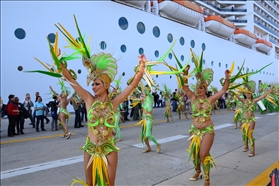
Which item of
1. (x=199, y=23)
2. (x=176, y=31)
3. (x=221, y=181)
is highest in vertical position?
(x=199, y=23)

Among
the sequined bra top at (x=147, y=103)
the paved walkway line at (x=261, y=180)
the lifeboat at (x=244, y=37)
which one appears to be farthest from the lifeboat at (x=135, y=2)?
the lifeboat at (x=244, y=37)

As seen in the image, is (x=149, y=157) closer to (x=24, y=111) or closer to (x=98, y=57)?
(x=98, y=57)

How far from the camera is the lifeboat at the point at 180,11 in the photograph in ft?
70.9

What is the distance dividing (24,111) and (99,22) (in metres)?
8.77

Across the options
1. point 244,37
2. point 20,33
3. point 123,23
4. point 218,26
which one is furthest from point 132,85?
point 244,37

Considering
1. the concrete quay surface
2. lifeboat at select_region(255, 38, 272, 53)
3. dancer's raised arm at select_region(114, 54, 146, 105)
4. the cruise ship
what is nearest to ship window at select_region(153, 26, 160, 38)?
the cruise ship

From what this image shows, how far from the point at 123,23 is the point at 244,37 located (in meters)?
22.0

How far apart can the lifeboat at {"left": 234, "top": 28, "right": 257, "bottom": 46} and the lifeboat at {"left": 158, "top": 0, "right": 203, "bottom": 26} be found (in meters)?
9.56

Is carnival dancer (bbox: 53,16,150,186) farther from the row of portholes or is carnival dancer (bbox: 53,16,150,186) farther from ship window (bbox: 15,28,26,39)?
the row of portholes

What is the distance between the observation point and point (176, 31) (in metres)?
22.3

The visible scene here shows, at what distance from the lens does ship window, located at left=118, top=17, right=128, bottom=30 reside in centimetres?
1733

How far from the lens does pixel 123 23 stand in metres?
17.6

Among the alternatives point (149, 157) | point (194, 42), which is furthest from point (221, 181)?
point (194, 42)

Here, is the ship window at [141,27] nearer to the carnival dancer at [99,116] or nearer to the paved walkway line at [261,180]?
the paved walkway line at [261,180]
